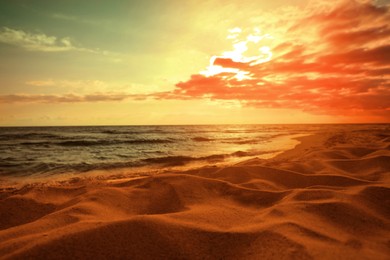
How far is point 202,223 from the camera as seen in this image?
90.5 inches

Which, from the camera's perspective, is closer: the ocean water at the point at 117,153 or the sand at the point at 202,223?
the sand at the point at 202,223

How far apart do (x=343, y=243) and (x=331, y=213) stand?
0.64 metres

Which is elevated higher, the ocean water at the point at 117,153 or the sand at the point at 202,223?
the sand at the point at 202,223

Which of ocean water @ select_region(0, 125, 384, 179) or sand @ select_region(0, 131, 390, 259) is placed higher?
sand @ select_region(0, 131, 390, 259)

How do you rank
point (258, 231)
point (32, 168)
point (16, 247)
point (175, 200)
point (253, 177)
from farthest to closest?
point (32, 168) < point (253, 177) < point (175, 200) < point (258, 231) < point (16, 247)

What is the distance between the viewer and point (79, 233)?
1.95 m

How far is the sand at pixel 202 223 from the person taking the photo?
70.4 inches

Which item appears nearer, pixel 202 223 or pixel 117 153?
pixel 202 223

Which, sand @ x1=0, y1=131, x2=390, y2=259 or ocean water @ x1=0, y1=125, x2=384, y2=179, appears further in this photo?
ocean water @ x1=0, y1=125, x2=384, y2=179

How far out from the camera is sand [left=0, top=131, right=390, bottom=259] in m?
1.79

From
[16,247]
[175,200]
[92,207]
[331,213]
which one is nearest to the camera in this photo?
[16,247]

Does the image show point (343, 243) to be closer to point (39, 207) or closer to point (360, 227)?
point (360, 227)

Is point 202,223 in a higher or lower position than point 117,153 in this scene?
higher

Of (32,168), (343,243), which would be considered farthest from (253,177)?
(32,168)
